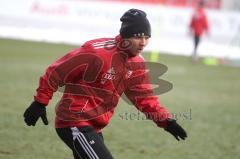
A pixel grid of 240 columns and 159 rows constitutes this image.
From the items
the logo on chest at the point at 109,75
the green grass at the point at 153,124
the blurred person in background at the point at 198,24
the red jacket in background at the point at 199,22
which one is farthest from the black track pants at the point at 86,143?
the red jacket in background at the point at 199,22

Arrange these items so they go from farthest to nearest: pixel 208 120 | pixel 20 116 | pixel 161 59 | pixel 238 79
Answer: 1. pixel 161 59
2. pixel 238 79
3. pixel 208 120
4. pixel 20 116

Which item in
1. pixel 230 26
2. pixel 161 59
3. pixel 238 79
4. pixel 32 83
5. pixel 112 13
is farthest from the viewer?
pixel 112 13

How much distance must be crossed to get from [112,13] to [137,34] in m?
18.9

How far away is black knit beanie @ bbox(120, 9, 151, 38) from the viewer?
16.6 ft

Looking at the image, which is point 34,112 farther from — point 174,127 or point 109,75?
point 174,127

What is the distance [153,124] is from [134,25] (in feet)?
16.7

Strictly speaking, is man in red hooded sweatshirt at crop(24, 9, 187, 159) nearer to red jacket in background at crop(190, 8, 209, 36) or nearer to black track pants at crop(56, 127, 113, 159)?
black track pants at crop(56, 127, 113, 159)

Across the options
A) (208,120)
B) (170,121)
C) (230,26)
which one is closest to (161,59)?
(230,26)

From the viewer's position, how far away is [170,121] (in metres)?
5.30

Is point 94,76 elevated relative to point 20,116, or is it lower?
elevated

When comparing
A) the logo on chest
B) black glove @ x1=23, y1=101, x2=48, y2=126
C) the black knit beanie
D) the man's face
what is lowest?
black glove @ x1=23, y1=101, x2=48, y2=126

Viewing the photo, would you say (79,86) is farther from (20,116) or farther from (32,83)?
(32,83)

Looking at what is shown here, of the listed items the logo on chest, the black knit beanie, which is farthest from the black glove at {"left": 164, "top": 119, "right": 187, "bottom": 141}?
the black knit beanie

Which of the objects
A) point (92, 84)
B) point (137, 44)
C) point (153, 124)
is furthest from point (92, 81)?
point (153, 124)
